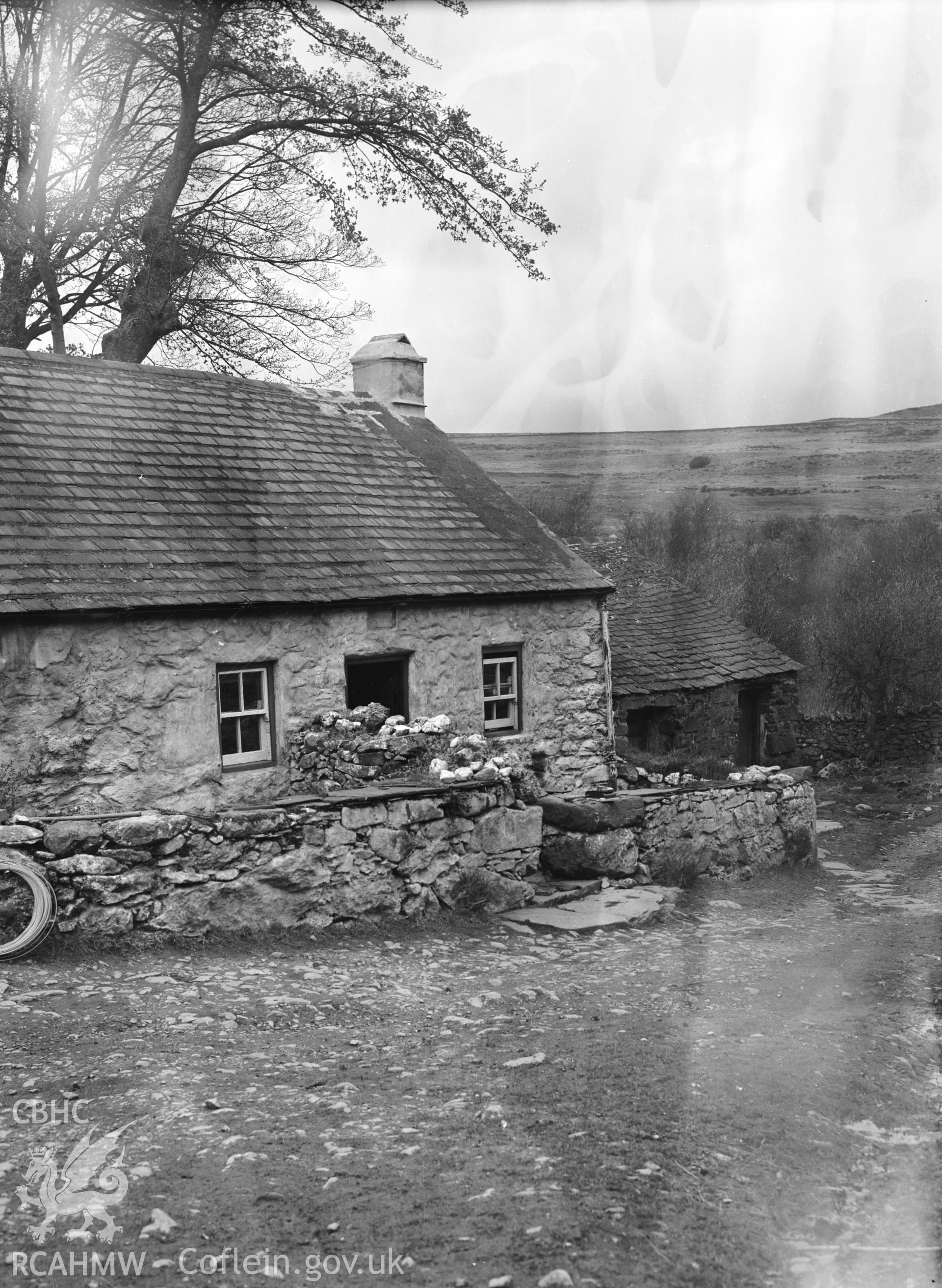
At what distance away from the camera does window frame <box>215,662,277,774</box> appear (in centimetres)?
1167

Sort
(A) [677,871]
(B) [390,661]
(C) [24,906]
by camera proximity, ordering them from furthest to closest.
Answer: (B) [390,661]
(A) [677,871]
(C) [24,906]

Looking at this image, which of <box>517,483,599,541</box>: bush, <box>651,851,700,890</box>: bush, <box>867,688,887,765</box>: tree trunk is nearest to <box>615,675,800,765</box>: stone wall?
<box>867,688,887,765</box>: tree trunk

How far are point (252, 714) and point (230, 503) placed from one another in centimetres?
263

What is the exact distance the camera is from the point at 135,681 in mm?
10984

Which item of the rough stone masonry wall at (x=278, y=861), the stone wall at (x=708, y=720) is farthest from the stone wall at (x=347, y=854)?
the stone wall at (x=708, y=720)

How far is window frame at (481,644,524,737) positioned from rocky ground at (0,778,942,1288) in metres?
5.12

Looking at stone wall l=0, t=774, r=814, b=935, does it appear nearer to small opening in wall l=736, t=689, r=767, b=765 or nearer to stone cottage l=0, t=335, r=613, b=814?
stone cottage l=0, t=335, r=613, b=814

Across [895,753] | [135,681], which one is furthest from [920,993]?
[895,753]

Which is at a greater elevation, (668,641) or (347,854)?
(668,641)

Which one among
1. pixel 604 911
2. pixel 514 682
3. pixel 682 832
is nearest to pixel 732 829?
pixel 682 832

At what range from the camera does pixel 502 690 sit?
14.4 m

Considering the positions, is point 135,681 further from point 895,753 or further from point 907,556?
point 907,556

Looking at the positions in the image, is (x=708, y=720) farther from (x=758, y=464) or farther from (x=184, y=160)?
(x=758, y=464)

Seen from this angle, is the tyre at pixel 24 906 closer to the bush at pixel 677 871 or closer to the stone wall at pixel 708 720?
the bush at pixel 677 871
